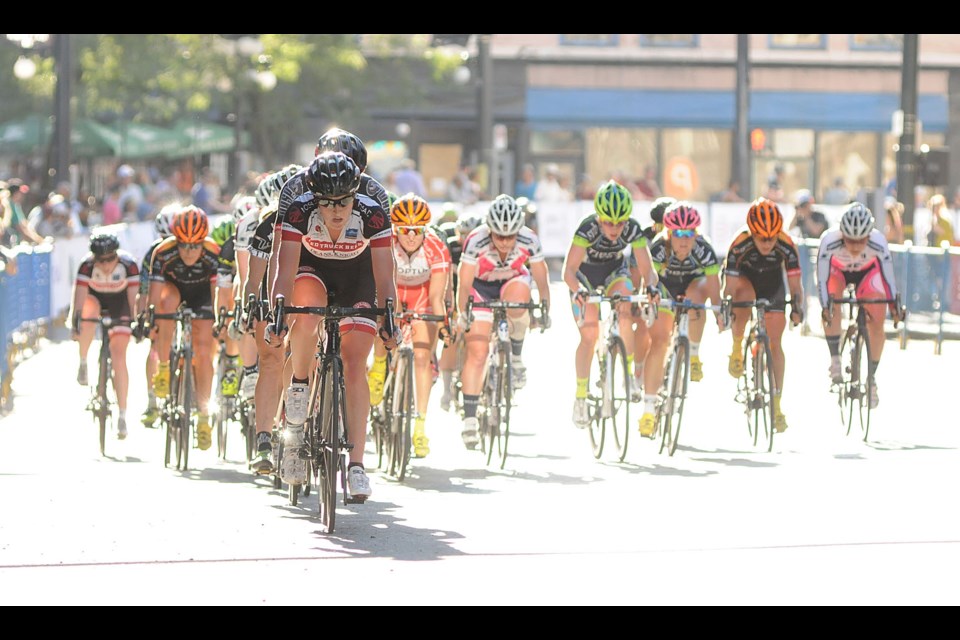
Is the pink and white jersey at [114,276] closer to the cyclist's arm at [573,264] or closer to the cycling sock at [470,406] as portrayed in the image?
the cycling sock at [470,406]

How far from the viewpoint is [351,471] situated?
10219mm

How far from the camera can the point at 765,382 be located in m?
14.4

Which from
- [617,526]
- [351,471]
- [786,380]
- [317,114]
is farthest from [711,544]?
[317,114]

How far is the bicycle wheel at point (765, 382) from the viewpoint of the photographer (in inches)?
554

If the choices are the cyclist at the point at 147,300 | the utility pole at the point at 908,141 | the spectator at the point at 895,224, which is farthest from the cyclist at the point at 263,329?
the spectator at the point at 895,224

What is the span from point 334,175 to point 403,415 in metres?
2.99

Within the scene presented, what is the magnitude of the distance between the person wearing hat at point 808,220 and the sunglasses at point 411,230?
13.7 m

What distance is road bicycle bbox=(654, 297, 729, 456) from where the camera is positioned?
13.9 metres

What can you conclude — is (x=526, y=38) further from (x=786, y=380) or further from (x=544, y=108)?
(x=786, y=380)

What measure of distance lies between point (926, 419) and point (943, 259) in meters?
6.96

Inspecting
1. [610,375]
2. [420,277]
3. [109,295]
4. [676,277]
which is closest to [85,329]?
[109,295]

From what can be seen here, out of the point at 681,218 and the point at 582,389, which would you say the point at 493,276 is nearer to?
the point at 582,389

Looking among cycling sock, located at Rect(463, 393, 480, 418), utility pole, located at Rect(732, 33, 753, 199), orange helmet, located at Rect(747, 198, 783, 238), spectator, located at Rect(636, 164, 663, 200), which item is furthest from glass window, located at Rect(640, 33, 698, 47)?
cycling sock, located at Rect(463, 393, 480, 418)

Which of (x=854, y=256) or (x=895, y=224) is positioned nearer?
(x=854, y=256)
